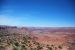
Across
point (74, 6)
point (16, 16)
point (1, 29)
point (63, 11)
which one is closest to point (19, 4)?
point (16, 16)

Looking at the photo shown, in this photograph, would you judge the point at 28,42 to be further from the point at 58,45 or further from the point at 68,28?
the point at 68,28

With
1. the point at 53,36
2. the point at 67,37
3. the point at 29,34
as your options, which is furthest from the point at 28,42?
the point at 67,37

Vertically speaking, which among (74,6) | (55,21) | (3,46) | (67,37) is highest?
(74,6)

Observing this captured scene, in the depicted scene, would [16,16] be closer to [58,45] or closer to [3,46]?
[3,46]

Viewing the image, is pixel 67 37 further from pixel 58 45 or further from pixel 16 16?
pixel 16 16

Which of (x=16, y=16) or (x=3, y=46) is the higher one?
(x=16, y=16)

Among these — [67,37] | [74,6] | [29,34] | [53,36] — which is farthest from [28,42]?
[74,6]

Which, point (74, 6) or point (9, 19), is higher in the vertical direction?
point (74, 6)
